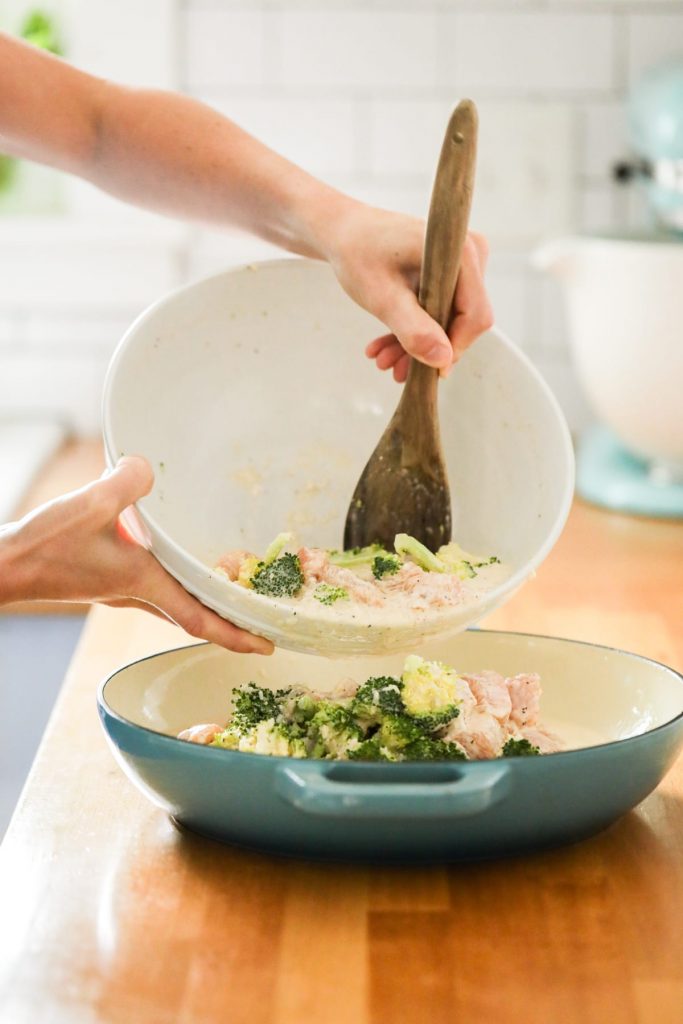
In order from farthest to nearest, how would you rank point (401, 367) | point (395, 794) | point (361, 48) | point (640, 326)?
1. point (361, 48)
2. point (640, 326)
3. point (401, 367)
4. point (395, 794)

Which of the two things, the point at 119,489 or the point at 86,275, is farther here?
the point at 86,275

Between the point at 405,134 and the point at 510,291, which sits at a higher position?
the point at 405,134

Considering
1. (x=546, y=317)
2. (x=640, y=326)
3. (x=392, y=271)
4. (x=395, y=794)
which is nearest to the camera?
(x=395, y=794)

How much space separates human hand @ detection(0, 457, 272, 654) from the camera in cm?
91

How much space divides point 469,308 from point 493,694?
31 centimetres

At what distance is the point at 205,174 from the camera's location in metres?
1.21

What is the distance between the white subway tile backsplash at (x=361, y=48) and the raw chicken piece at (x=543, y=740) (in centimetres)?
138

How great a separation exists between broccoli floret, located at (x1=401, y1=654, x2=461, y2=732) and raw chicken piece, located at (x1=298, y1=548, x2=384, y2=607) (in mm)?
71

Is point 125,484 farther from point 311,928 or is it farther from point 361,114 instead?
point 361,114

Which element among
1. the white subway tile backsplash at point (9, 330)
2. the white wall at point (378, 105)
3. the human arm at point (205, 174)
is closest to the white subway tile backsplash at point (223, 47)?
the white wall at point (378, 105)

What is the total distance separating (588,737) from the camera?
→ 3.39 ft

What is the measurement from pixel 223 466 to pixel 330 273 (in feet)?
0.62

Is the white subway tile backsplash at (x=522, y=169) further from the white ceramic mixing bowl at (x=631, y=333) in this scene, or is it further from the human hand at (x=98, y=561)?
the human hand at (x=98, y=561)

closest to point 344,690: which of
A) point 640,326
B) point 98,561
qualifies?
point 98,561
